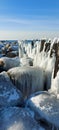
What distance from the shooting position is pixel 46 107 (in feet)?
18.2

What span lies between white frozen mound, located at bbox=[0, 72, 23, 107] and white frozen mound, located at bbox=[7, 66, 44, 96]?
1.25 feet

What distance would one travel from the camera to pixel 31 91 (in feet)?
24.7

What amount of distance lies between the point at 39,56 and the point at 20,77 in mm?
2316

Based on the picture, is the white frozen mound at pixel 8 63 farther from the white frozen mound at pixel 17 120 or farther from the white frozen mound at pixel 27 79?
the white frozen mound at pixel 17 120

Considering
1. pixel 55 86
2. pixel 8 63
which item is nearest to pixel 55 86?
pixel 55 86

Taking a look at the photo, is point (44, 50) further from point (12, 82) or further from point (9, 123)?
point (9, 123)

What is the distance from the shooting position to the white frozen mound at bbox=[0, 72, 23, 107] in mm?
6262

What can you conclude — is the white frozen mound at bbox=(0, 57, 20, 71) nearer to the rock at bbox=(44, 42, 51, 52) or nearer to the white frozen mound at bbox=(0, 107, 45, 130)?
the rock at bbox=(44, 42, 51, 52)

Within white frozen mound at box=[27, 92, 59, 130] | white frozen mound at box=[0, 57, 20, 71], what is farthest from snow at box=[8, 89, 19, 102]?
white frozen mound at box=[0, 57, 20, 71]

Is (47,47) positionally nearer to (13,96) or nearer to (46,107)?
(13,96)

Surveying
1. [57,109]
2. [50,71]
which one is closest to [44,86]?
[50,71]

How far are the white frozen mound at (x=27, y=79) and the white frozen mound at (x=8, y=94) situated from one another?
1.25 ft

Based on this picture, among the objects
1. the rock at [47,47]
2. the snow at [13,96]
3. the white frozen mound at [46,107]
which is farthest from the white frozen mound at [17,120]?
the rock at [47,47]

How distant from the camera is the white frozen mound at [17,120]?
5.09 m
